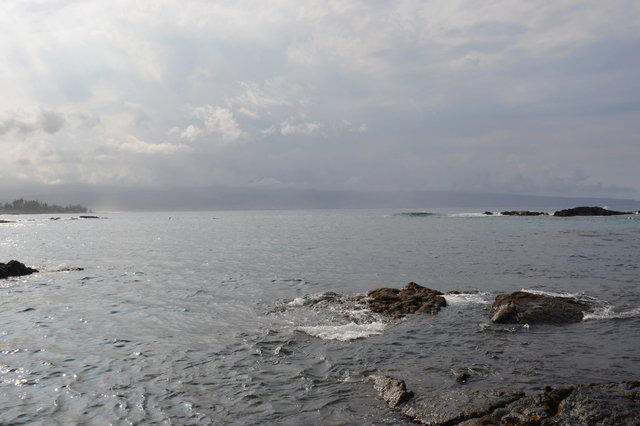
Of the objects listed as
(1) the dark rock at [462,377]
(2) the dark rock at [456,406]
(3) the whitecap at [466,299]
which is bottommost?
(3) the whitecap at [466,299]

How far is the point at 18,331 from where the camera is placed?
1825cm

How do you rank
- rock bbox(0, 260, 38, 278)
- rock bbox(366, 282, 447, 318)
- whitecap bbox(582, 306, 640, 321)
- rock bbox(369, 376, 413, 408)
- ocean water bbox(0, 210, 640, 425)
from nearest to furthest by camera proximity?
rock bbox(369, 376, 413, 408)
ocean water bbox(0, 210, 640, 425)
whitecap bbox(582, 306, 640, 321)
rock bbox(366, 282, 447, 318)
rock bbox(0, 260, 38, 278)

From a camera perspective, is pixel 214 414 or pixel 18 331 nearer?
pixel 214 414

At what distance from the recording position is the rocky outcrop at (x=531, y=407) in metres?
8.78

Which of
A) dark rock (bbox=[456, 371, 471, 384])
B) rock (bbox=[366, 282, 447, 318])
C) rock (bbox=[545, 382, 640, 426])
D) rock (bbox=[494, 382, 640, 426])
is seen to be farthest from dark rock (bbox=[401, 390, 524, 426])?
rock (bbox=[366, 282, 447, 318])

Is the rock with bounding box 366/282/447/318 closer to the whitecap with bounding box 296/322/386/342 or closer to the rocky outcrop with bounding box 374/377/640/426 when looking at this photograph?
the whitecap with bounding box 296/322/386/342

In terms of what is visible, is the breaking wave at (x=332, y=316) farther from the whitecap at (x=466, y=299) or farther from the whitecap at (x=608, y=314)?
the whitecap at (x=608, y=314)

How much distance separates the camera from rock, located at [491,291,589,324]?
18.8 metres

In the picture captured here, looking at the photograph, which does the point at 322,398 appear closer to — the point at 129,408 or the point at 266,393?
the point at 266,393

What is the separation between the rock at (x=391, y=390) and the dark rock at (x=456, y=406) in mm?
269

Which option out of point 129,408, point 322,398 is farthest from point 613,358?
point 129,408

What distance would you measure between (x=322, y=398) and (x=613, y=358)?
10.4m

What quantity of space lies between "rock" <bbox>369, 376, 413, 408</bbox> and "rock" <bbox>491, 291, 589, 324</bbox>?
9355 millimetres

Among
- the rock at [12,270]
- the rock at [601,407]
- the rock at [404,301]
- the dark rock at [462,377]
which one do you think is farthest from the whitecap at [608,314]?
the rock at [12,270]
